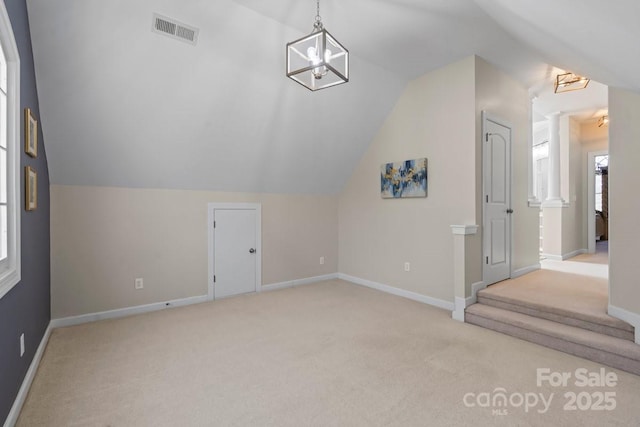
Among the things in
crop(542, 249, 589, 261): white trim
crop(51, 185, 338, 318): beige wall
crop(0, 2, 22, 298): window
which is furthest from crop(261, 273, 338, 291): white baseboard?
crop(542, 249, 589, 261): white trim

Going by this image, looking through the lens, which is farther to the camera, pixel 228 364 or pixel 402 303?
pixel 402 303

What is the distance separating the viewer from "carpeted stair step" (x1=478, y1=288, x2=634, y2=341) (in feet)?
8.38

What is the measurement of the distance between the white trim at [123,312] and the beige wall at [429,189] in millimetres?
2558

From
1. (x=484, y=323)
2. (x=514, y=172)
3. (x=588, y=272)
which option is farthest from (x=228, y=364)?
(x=588, y=272)

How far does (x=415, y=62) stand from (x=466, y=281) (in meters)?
2.63

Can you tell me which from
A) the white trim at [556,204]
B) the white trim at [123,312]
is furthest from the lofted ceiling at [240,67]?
the white trim at [556,204]

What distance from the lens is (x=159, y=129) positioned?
10.7 ft

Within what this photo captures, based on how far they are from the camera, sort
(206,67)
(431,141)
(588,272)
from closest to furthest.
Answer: (206,67) → (431,141) → (588,272)

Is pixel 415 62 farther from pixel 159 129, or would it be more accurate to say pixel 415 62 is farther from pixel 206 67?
pixel 159 129

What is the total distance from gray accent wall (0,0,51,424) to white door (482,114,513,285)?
416 centimetres

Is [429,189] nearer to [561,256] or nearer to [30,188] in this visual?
[561,256]

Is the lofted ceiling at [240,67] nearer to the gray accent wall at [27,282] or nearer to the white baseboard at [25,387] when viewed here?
the gray accent wall at [27,282]

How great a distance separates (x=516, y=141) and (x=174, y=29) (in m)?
4.29

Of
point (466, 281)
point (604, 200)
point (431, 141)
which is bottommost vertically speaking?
point (466, 281)
